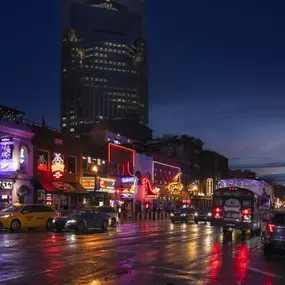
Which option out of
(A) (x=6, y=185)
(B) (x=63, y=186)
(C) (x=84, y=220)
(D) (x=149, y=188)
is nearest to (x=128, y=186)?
(D) (x=149, y=188)

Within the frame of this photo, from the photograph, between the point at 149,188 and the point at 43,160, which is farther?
the point at 149,188

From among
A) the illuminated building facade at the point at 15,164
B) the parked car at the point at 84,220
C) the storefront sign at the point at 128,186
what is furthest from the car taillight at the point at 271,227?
the storefront sign at the point at 128,186

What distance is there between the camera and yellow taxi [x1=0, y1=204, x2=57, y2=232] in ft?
96.1

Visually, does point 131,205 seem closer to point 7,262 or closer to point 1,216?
point 1,216

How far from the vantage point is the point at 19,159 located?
38.9 m

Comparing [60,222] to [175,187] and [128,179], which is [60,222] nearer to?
[128,179]

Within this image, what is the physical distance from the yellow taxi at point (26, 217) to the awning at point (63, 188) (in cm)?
893

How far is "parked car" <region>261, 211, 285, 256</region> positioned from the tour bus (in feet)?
31.2

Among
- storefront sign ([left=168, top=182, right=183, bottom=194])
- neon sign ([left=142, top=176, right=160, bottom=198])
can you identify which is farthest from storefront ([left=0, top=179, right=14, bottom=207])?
storefront sign ([left=168, top=182, right=183, bottom=194])

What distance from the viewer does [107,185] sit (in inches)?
2030

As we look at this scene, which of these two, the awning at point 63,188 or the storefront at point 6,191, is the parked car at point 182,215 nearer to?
the awning at point 63,188

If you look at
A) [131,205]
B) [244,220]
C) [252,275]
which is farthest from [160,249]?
[131,205]

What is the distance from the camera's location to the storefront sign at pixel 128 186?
54781mm

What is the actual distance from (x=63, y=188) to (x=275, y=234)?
28.1 meters
